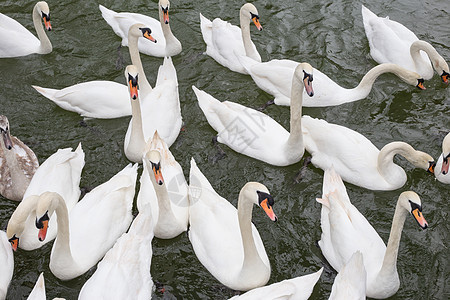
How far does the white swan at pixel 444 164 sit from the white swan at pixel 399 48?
2.27 meters

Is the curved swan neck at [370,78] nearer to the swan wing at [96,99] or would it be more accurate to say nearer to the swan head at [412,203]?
the swan head at [412,203]

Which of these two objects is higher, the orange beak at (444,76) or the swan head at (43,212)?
the swan head at (43,212)

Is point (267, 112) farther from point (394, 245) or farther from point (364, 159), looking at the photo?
point (394, 245)

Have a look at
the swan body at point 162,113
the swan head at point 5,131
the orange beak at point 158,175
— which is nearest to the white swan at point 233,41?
the swan body at point 162,113

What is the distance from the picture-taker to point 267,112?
418 inches

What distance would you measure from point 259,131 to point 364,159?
1511 millimetres

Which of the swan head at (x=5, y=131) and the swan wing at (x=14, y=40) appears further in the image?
the swan wing at (x=14, y=40)

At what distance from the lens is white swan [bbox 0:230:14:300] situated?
295 inches

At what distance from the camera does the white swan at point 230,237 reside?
7273mm

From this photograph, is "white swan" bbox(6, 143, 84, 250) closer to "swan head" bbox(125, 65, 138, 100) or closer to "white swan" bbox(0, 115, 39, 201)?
"white swan" bbox(0, 115, 39, 201)

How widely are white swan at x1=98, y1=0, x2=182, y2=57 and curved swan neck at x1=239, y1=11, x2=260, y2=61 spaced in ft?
3.84

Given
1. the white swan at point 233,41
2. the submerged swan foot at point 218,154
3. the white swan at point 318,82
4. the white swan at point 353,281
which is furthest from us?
the white swan at point 233,41

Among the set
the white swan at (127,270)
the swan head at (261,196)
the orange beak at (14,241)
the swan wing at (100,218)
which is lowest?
the swan wing at (100,218)

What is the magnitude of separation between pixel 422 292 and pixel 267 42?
5674 millimetres
